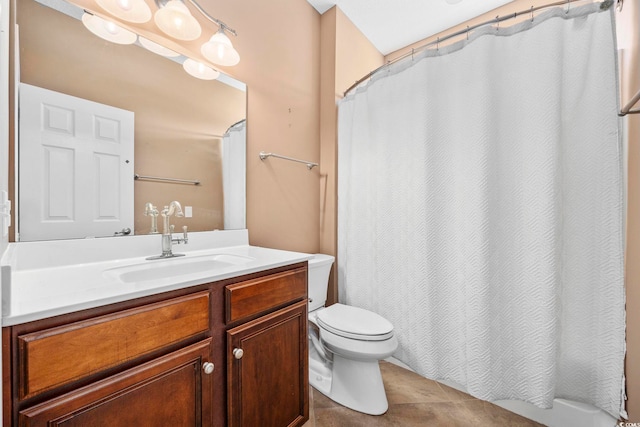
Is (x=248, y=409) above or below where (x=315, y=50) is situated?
below

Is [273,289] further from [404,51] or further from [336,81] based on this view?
[404,51]

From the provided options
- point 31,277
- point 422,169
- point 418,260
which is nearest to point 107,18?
point 31,277

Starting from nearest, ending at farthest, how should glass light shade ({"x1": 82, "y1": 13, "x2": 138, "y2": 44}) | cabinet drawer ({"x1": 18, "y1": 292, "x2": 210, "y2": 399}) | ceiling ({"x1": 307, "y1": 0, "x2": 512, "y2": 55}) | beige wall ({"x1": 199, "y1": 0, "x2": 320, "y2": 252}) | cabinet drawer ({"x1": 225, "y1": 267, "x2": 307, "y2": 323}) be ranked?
cabinet drawer ({"x1": 18, "y1": 292, "x2": 210, "y2": 399}) < cabinet drawer ({"x1": 225, "y1": 267, "x2": 307, "y2": 323}) < glass light shade ({"x1": 82, "y1": 13, "x2": 138, "y2": 44}) < beige wall ({"x1": 199, "y1": 0, "x2": 320, "y2": 252}) < ceiling ({"x1": 307, "y1": 0, "x2": 512, "y2": 55})

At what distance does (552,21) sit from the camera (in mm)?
1238

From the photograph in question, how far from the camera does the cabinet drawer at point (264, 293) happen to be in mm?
952

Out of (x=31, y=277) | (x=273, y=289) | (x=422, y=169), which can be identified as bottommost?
(x=273, y=289)

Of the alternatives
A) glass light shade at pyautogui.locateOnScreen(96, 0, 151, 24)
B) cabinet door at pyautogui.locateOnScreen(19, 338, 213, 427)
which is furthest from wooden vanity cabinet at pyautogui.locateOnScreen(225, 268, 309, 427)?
glass light shade at pyautogui.locateOnScreen(96, 0, 151, 24)

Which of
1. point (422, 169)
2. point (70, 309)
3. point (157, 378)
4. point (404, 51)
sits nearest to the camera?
point (70, 309)

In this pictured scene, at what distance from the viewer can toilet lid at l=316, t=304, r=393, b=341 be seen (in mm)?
1391

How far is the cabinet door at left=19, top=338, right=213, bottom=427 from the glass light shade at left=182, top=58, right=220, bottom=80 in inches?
51.3

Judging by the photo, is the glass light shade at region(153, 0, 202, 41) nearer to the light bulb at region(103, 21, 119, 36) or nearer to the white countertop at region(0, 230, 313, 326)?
the light bulb at region(103, 21, 119, 36)

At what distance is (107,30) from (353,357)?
187 cm

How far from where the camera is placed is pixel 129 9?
3.79 ft

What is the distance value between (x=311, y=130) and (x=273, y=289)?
55.4 inches
